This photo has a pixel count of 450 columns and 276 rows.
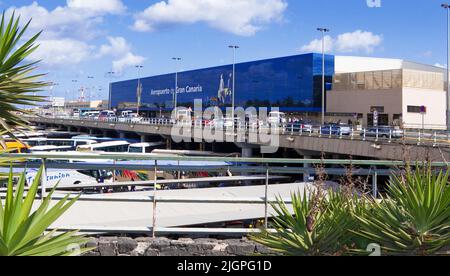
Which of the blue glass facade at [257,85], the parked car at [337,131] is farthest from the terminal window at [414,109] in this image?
the parked car at [337,131]

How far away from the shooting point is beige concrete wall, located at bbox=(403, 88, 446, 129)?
166 ft

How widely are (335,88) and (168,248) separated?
194 feet

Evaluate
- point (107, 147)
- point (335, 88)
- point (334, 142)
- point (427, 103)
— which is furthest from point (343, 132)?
point (335, 88)

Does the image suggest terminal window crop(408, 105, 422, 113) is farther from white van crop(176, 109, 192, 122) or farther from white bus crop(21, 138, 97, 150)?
white bus crop(21, 138, 97, 150)

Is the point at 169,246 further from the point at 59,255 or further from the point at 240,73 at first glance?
the point at 240,73

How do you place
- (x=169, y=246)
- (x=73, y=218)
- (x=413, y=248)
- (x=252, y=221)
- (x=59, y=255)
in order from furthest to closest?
(x=252, y=221) → (x=73, y=218) → (x=169, y=246) → (x=413, y=248) → (x=59, y=255)

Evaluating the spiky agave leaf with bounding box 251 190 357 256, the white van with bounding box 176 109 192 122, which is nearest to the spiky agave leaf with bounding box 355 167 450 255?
the spiky agave leaf with bounding box 251 190 357 256

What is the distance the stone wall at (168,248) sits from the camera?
202 inches

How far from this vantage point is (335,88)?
6181cm

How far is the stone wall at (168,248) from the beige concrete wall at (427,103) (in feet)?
158
